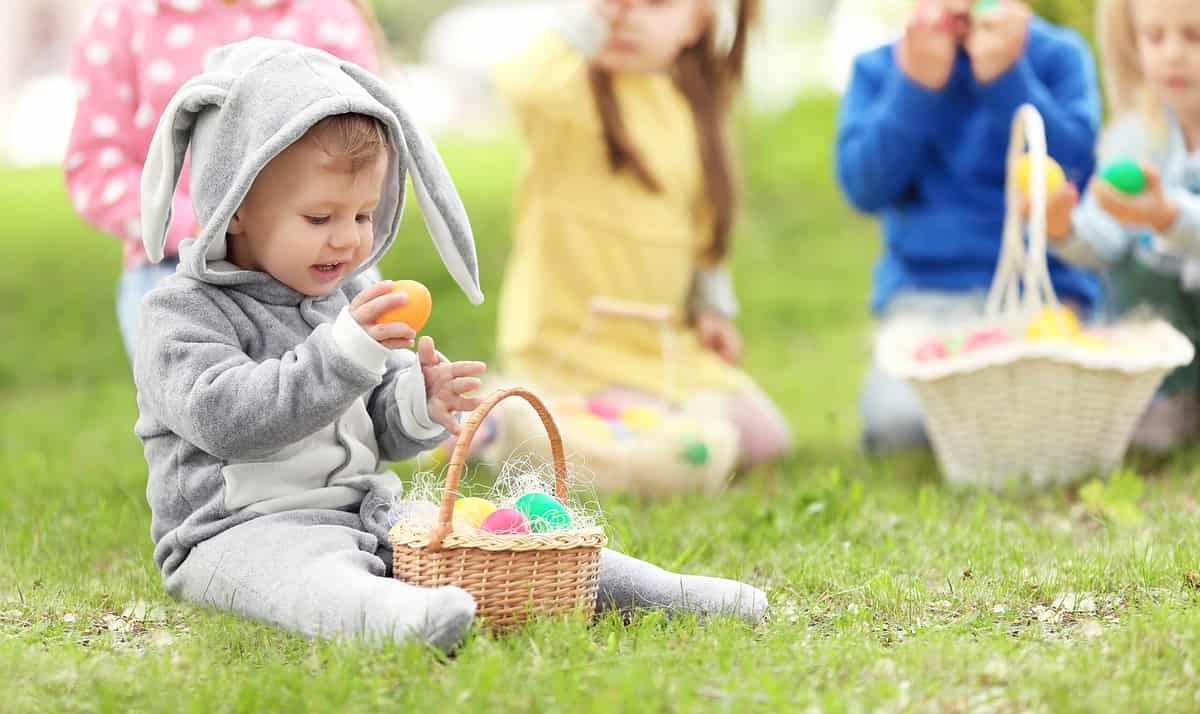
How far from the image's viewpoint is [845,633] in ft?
7.82

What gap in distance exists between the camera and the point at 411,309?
2.30 m

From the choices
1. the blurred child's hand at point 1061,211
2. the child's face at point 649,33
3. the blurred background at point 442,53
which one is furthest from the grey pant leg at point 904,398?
the blurred background at point 442,53

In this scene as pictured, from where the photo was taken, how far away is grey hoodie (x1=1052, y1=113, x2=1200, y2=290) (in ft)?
13.3

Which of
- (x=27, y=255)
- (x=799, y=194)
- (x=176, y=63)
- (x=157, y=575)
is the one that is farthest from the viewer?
(x=799, y=194)

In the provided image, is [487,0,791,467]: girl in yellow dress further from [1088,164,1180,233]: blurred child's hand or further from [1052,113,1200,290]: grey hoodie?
[1088,164,1180,233]: blurred child's hand

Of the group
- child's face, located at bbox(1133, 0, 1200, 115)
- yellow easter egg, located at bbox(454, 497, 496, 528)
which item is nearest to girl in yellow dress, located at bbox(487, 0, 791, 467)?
child's face, located at bbox(1133, 0, 1200, 115)

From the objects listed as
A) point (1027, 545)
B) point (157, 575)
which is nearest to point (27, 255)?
point (157, 575)

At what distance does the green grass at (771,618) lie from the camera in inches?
79.2

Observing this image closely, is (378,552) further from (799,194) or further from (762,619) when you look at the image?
(799,194)

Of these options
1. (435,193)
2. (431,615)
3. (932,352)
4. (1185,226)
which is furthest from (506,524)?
(1185,226)

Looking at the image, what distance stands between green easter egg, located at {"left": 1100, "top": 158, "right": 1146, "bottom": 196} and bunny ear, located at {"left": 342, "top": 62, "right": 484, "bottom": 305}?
73.8 inches

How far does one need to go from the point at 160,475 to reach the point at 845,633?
4.07 ft

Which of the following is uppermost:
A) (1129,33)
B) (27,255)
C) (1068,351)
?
(1129,33)

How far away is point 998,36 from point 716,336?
1275mm
